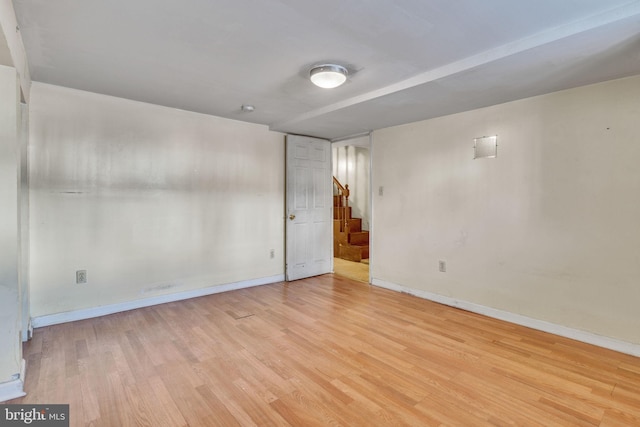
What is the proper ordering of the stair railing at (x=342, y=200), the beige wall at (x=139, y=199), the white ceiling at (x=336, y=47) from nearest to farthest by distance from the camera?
1. the white ceiling at (x=336, y=47)
2. the beige wall at (x=139, y=199)
3. the stair railing at (x=342, y=200)

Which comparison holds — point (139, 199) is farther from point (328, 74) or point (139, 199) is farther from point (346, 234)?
point (346, 234)

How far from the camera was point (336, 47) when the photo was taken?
2.16 meters

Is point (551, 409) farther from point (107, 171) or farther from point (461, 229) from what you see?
point (107, 171)

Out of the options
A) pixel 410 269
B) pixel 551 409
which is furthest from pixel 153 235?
pixel 551 409

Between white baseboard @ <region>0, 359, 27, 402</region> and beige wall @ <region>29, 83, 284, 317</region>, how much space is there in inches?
49.8

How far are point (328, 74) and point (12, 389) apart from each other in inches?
118

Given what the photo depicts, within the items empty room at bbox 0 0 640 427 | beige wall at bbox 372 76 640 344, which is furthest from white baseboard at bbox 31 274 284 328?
beige wall at bbox 372 76 640 344

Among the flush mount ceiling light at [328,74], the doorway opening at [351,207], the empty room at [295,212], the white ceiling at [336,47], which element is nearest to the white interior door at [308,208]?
the empty room at [295,212]

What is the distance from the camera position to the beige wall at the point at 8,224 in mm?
1868

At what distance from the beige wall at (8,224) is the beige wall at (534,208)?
375 centimetres

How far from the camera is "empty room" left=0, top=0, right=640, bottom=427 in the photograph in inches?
72.6

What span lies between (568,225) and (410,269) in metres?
1.77

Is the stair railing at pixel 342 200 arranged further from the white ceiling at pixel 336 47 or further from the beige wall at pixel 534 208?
the white ceiling at pixel 336 47

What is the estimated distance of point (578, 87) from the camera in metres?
2.71
